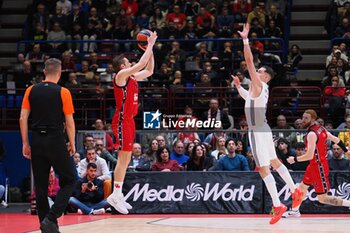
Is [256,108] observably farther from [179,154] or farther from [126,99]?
[179,154]

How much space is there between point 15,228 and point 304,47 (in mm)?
15900

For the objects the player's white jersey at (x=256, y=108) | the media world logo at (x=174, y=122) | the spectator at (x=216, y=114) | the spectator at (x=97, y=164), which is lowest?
the spectator at (x=97, y=164)

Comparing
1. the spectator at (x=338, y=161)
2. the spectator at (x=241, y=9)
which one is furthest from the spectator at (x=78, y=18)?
the spectator at (x=338, y=161)

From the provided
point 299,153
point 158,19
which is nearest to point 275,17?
point 158,19

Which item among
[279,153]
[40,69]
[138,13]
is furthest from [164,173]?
[138,13]

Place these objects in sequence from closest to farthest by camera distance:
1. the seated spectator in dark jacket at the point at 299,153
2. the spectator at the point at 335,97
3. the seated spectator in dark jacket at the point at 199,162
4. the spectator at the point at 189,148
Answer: the seated spectator in dark jacket at the point at 299,153 → the seated spectator in dark jacket at the point at 199,162 → the spectator at the point at 189,148 → the spectator at the point at 335,97

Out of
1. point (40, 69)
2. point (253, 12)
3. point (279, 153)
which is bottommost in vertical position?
point (279, 153)

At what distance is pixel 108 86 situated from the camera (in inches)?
962

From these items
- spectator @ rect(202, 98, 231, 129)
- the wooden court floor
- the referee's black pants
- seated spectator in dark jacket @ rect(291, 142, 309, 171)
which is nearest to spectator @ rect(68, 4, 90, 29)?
spectator @ rect(202, 98, 231, 129)

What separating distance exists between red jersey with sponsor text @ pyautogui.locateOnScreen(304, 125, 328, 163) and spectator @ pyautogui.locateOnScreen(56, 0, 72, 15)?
14.4 metres

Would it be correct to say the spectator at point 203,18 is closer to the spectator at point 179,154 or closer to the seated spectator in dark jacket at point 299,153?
the spectator at point 179,154

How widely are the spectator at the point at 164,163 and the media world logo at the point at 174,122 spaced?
8.58 feet

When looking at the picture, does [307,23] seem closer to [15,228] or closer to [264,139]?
[264,139]

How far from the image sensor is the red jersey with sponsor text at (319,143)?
16.4 metres
